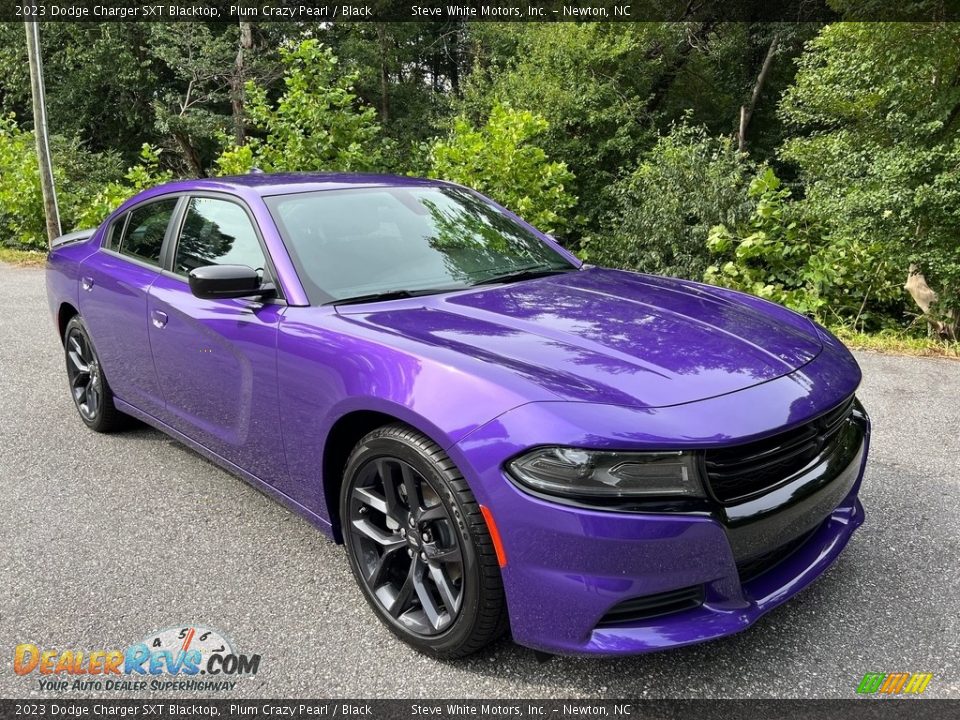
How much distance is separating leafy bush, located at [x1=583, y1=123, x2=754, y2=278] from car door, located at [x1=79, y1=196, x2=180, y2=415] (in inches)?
276

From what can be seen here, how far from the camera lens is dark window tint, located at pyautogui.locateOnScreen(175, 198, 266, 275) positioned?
315 centimetres

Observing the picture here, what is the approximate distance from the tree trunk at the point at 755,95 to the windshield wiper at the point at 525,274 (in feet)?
64.5

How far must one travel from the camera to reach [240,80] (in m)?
23.0

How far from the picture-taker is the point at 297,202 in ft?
10.6

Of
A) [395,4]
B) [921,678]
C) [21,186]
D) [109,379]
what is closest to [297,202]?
[109,379]

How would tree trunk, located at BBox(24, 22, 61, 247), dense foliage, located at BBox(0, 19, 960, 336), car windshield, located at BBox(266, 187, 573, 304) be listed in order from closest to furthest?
car windshield, located at BBox(266, 187, 573, 304) < dense foliage, located at BBox(0, 19, 960, 336) < tree trunk, located at BBox(24, 22, 61, 247)

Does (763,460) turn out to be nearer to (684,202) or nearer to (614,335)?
(614,335)

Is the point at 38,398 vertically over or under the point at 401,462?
under

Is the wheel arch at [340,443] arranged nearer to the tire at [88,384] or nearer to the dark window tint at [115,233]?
the tire at [88,384]

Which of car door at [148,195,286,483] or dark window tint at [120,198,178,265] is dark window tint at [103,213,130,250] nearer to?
dark window tint at [120,198,178,265]

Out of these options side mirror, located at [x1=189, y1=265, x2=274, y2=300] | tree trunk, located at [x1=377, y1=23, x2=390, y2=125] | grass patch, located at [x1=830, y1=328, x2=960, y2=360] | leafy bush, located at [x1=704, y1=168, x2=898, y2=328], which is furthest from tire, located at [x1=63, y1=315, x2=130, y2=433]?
tree trunk, located at [x1=377, y1=23, x2=390, y2=125]

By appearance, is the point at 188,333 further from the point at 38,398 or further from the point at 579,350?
the point at 38,398

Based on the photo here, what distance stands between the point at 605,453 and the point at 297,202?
1.95 metres

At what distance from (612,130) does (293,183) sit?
16.2 m
